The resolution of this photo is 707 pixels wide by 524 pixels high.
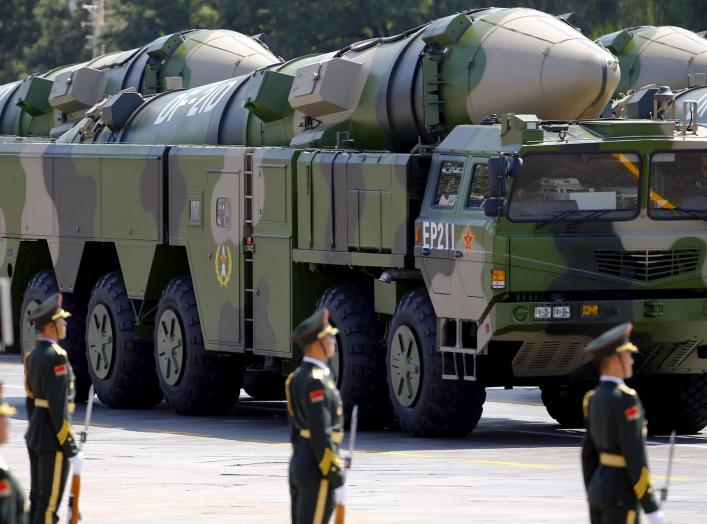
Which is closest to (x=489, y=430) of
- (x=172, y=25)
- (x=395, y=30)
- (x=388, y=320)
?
(x=388, y=320)

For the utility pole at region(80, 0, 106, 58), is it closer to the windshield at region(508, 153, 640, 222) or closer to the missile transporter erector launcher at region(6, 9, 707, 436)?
the missile transporter erector launcher at region(6, 9, 707, 436)

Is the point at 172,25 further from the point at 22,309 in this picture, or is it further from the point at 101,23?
the point at 22,309

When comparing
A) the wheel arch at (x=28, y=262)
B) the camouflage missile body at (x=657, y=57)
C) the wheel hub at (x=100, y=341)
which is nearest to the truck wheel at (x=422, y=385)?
the wheel hub at (x=100, y=341)

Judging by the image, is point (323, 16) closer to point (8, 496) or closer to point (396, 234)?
point (396, 234)

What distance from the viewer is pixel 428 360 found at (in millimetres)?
18797

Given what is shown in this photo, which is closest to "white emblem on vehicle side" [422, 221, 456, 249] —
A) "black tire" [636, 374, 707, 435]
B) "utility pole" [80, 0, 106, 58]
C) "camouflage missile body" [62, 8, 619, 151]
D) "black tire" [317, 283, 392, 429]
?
"black tire" [317, 283, 392, 429]

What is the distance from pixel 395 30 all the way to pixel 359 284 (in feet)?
122

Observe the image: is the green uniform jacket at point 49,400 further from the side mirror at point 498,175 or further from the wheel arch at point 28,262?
the wheel arch at point 28,262

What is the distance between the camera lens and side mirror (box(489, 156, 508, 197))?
18000 mm

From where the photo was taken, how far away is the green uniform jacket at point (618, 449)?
34.4 feet

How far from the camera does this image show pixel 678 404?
65.1ft

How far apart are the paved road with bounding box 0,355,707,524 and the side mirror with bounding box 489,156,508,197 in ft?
6.78

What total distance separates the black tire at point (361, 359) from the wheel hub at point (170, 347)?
280 cm

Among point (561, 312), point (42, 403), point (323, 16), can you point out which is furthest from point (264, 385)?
point (323, 16)
